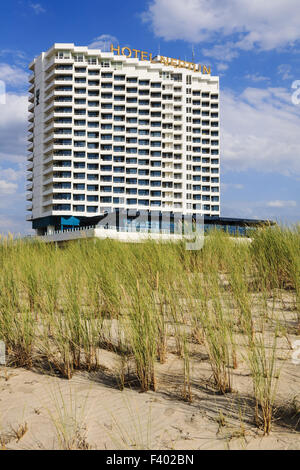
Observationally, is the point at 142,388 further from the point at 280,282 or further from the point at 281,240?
the point at 281,240

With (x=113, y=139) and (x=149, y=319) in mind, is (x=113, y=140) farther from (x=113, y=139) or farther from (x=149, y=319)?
(x=149, y=319)

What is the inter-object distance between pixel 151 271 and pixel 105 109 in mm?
58876

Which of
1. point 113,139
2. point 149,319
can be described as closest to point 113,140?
point 113,139

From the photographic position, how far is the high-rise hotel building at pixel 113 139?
192ft

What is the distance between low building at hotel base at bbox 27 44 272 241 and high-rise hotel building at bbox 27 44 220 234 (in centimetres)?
15

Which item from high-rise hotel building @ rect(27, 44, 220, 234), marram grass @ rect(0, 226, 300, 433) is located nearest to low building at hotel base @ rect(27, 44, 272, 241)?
high-rise hotel building @ rect(27, 44, 220, 234)

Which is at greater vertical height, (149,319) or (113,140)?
(113,140)

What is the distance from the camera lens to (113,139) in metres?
61.1

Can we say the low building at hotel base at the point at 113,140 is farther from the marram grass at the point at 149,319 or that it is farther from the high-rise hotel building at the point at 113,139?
the marram grass at the point at 149,319

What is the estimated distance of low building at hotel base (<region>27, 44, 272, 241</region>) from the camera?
192 ft

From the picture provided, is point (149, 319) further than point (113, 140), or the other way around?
point (113, 140)

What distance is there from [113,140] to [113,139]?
151mm

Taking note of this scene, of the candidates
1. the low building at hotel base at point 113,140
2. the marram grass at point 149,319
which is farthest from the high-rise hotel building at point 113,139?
the marram grass at point 149,319

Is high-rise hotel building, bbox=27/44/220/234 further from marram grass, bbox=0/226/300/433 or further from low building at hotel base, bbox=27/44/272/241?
marram grass, bbox=0/226/300/433
